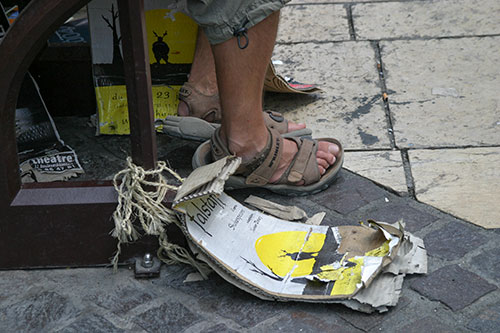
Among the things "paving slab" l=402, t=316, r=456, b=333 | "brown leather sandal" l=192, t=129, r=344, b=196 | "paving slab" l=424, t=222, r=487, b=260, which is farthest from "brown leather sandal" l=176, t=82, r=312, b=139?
"paving slab" l=402, t=316, r=456, b=333

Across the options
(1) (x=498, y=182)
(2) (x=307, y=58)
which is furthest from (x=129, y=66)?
(2) (x=307, y=58)

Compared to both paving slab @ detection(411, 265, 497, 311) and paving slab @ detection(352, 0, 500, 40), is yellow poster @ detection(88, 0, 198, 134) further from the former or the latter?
paving slab @ detection(411, 265, 497, 311)

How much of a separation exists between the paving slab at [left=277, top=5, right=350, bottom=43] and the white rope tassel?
1740 mm

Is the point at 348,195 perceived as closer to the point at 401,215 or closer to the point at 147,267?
the point at 401,215

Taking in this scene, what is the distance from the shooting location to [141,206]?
1.77 meters

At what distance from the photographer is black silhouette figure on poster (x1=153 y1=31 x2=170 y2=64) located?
2.60 meters

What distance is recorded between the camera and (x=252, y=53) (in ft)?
6.60

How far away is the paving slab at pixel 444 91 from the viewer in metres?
2.52

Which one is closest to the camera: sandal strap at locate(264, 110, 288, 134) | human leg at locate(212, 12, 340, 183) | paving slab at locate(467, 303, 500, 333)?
paving slab at locate(467, 303, 500, 333)

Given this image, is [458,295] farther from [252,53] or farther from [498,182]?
[252,53]

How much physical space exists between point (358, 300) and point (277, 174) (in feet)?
2.12

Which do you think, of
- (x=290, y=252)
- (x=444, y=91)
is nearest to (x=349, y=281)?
(x=290, y=252)

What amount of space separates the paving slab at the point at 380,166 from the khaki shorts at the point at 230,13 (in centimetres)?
68

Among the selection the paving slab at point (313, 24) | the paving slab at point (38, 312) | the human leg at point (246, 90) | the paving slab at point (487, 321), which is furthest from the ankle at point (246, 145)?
the paving slab at point (313, 24)
